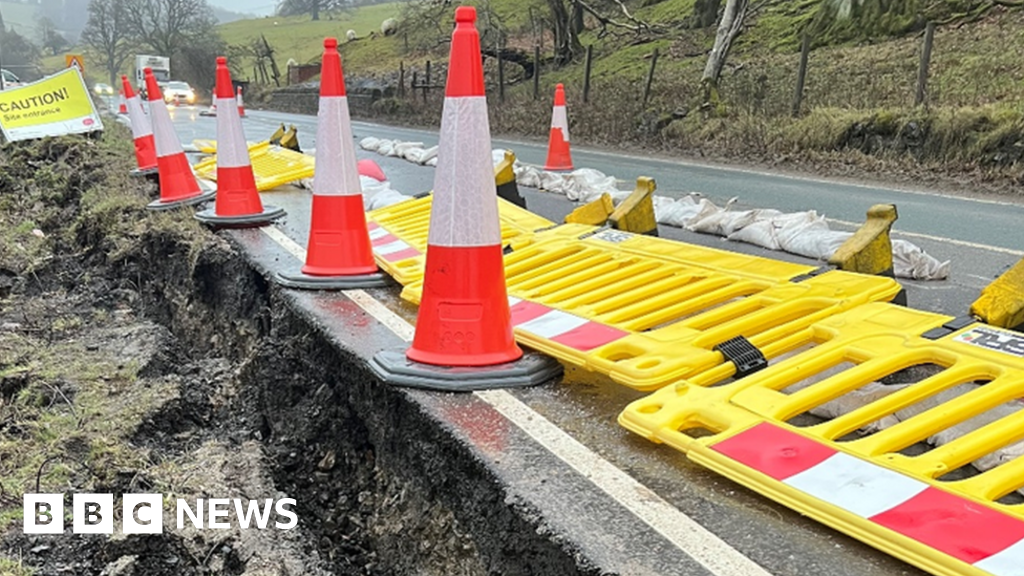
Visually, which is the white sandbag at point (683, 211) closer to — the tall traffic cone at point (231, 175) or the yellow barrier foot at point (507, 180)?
the yellow barrier foot at point (507, 180)

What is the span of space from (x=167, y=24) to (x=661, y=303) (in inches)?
2809

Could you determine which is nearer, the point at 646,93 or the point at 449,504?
the point at 449,504

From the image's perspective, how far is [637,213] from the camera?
5.11 metres

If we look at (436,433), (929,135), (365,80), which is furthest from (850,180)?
(365,80)

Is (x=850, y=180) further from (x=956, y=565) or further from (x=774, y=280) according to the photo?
(x=956, y=565)

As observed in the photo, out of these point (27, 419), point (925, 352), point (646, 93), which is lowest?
point (27, 419)

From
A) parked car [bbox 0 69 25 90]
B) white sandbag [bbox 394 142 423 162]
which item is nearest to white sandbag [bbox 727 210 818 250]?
white sandbag [bbox 394 142 423 162]

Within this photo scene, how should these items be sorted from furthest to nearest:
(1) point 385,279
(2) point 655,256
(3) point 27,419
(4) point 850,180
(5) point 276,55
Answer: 1. (5) point 276,55
2. (4) point 850,180
3. (1) point 385,279
4. (2) point 655,256
5. (3) point 27,419

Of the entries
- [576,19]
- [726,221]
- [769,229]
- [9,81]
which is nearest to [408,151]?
[726,221]

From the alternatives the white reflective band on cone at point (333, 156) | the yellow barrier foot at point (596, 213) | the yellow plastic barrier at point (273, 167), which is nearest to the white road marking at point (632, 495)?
the white reflective band on cone at point (333, 156)

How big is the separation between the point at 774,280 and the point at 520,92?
24.7 metres

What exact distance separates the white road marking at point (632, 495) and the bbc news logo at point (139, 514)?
2.76ft

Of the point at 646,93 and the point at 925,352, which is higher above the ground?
the point at 646,93

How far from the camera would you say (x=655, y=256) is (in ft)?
14.0
